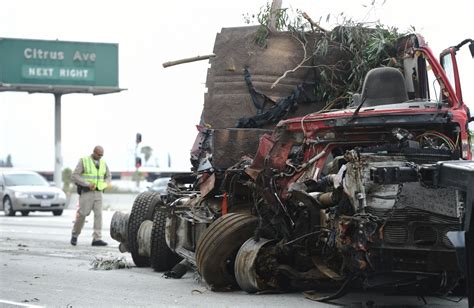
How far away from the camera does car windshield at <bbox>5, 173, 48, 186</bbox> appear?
2910 cm

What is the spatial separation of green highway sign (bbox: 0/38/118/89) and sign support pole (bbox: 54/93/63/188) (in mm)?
1627

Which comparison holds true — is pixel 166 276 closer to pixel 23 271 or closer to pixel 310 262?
pixel 23 271

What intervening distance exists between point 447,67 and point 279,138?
5.96ft

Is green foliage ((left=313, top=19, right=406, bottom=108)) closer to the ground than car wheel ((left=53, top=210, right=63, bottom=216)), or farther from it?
farther from it

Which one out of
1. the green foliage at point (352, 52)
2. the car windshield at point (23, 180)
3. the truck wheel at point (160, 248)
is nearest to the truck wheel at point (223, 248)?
the truck wheel at point (160, 248)

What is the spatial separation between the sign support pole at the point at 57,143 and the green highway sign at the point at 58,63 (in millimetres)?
1627

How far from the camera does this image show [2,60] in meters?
50.0

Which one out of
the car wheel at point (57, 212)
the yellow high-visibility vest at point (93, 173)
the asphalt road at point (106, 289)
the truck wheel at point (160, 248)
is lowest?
the car wheel at point (57, 212)

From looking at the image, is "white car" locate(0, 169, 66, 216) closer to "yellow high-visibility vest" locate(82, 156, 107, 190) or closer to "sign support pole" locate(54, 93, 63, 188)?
"yellow high-visibility vest" locate(82, 156, 107, 190)

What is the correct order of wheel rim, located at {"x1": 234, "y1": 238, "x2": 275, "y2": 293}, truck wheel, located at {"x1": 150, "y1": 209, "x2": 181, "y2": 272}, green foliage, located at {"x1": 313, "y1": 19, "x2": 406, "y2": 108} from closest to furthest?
wheel rim, located at {"x1": 234, "y1": 238, "x2": 275, "y2": 293} < green foliage, located at {"x1": 313, "y1": 19, "x2": 406, "y2": 108} < truck wheel, located at {"x1": 150, "y1": 209, "x2": 181, "y2": 272}

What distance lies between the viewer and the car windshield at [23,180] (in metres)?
29.1

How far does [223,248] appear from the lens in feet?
29.5

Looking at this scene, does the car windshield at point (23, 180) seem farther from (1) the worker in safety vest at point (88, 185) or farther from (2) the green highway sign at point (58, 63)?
(2) the green highway sign at point (58, 63)

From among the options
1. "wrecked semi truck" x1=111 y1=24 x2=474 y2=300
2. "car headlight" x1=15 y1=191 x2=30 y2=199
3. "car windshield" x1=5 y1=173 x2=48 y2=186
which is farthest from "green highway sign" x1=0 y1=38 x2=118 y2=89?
"wrecked semi truck" x1=111 y1=24 x2=474 y2=300
